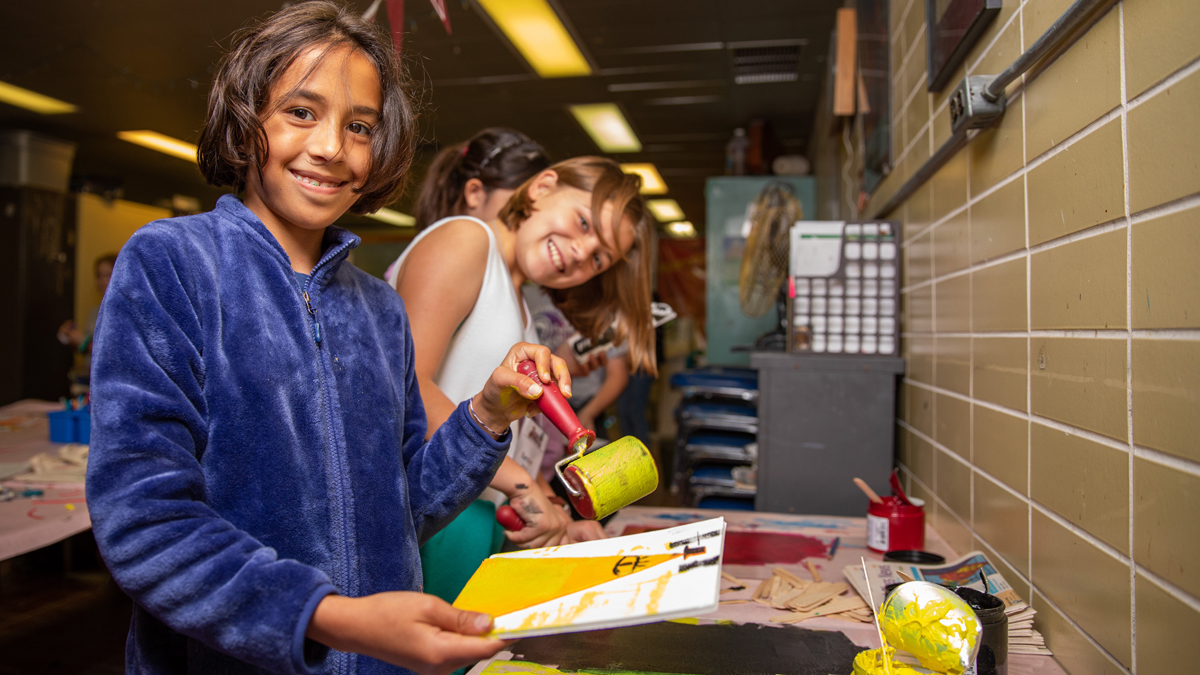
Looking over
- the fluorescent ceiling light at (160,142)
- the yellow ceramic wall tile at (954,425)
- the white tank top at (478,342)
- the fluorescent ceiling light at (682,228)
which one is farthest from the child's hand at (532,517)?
the fluorescent ceiling light at (682,228)

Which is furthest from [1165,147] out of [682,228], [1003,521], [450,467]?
[682,228]

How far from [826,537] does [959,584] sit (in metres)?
0.47

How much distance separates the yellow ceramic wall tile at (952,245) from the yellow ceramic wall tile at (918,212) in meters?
0.10

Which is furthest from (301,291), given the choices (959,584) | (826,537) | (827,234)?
(827,234)

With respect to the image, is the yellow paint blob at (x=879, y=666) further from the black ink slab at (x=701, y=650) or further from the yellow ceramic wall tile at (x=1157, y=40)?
the yellow ceramic wall tile at (x=1157, y=40)

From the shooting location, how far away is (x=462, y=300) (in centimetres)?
132

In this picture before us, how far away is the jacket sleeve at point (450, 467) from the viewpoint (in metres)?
0.96

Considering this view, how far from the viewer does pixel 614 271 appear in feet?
5.65

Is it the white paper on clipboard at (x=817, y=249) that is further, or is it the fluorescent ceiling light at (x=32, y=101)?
the fluorescent ceiling light at (x=32, y=101)

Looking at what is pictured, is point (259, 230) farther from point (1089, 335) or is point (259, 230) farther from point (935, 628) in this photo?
point (1089, 335)

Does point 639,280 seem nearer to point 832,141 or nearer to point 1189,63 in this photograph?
point 1189,63

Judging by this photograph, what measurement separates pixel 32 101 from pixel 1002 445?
7.12 metres

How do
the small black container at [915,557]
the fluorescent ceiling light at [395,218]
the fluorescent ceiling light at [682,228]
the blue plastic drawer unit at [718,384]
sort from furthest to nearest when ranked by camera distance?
the fluorescent ceiling light at [682,228], the fluorescent ceiling light at [395,218], the blue plastic drawer unit at [718,384], the small black container at [915,557]

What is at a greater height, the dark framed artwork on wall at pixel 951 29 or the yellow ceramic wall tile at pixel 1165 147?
the dark framed artwork on wall at pixel 951 29
